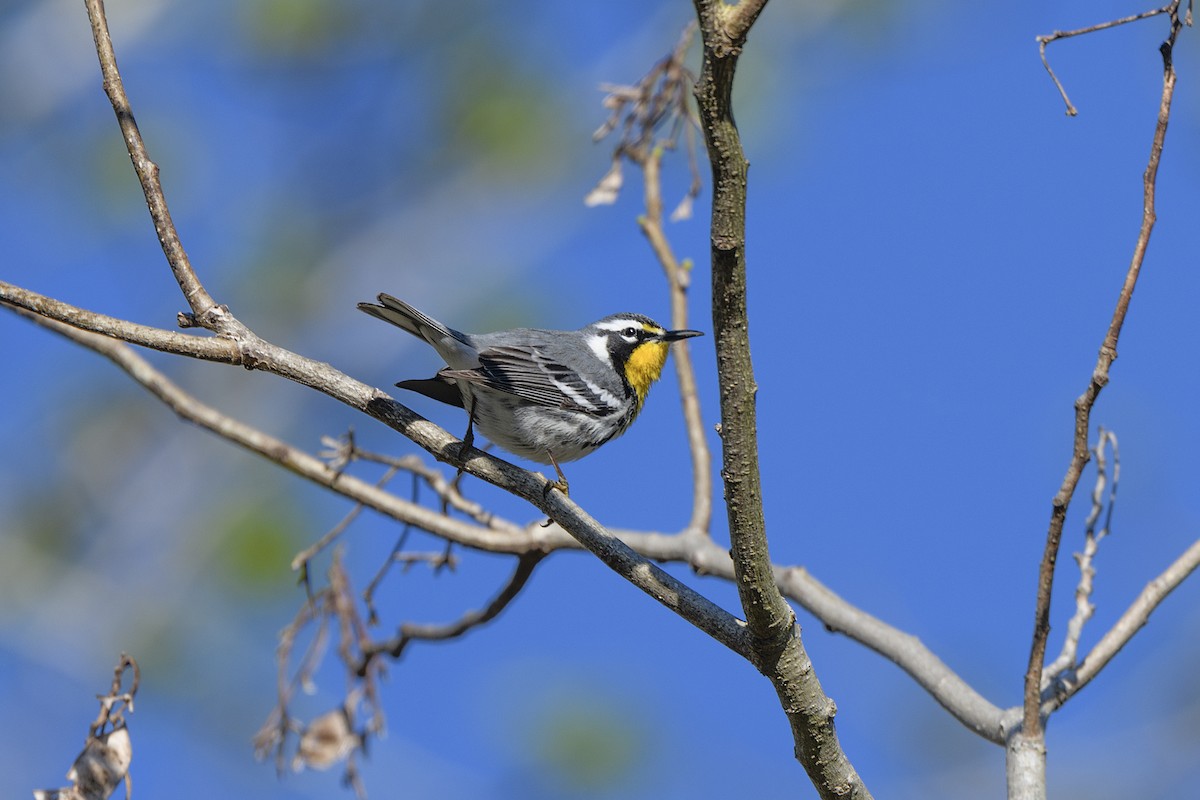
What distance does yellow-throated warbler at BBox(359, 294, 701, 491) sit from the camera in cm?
473

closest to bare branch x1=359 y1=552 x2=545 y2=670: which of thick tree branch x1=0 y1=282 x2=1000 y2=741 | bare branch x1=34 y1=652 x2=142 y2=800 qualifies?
thick tree branch x1=0 y1=282 x2=1000 y2=741

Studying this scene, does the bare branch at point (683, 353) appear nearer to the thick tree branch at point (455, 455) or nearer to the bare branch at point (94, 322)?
the thick tree branch at point (455, 455)

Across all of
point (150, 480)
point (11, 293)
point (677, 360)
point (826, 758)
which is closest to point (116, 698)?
point (11, 293)

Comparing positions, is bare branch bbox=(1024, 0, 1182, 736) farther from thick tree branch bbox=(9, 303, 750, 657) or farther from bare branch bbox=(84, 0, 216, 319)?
bare branch bbox=(84, 0, 216, 319)

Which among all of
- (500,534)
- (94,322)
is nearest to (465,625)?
(500,534)

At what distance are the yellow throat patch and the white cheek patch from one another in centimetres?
11

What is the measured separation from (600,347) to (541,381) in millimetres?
1017

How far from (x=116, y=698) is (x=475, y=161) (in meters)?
14.2

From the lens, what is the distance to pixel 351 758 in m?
4.66

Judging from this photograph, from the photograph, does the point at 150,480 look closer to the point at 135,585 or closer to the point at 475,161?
the point at 135,585

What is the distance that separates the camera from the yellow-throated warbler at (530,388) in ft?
15.5

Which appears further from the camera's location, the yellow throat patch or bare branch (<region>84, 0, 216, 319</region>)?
the yellow throat patch

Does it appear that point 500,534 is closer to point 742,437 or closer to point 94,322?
point 94,322

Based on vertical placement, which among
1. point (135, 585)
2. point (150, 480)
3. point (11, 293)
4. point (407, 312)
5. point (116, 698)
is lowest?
point (116, 698)
